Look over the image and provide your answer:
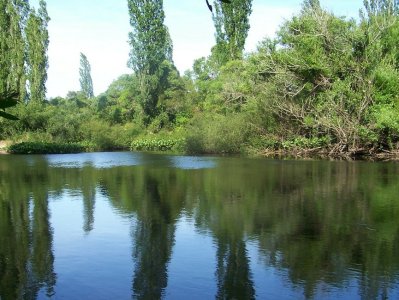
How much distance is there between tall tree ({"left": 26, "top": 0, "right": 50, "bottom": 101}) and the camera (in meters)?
38.5

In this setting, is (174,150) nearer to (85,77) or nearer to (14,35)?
(14,35)

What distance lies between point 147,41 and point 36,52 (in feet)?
30.2

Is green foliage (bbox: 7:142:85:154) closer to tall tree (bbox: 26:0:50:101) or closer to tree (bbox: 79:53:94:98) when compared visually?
tall tree (bbox: 26:0:50:101)

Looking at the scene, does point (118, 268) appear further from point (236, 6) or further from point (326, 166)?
point (236, 6)

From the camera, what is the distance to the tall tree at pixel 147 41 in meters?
40.0

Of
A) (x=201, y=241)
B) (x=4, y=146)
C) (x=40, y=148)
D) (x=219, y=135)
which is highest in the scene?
(x=219, y=135)

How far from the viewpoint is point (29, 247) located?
748cm

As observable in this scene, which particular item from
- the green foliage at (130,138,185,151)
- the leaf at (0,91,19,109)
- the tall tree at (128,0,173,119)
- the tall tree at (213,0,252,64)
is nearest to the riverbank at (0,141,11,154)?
the green foliage at (130,138,185,151)

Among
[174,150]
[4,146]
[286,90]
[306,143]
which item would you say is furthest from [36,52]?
[306,143]

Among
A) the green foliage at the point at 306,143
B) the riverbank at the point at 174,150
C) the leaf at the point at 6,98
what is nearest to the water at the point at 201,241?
the leaf at the point at 6,98

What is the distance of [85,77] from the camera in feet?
246

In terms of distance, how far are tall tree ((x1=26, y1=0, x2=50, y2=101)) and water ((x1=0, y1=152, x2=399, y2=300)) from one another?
25.9 metres

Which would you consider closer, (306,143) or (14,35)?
(306,143)

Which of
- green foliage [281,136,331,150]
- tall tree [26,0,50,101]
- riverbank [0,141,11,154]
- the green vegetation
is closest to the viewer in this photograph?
the green vegetation
